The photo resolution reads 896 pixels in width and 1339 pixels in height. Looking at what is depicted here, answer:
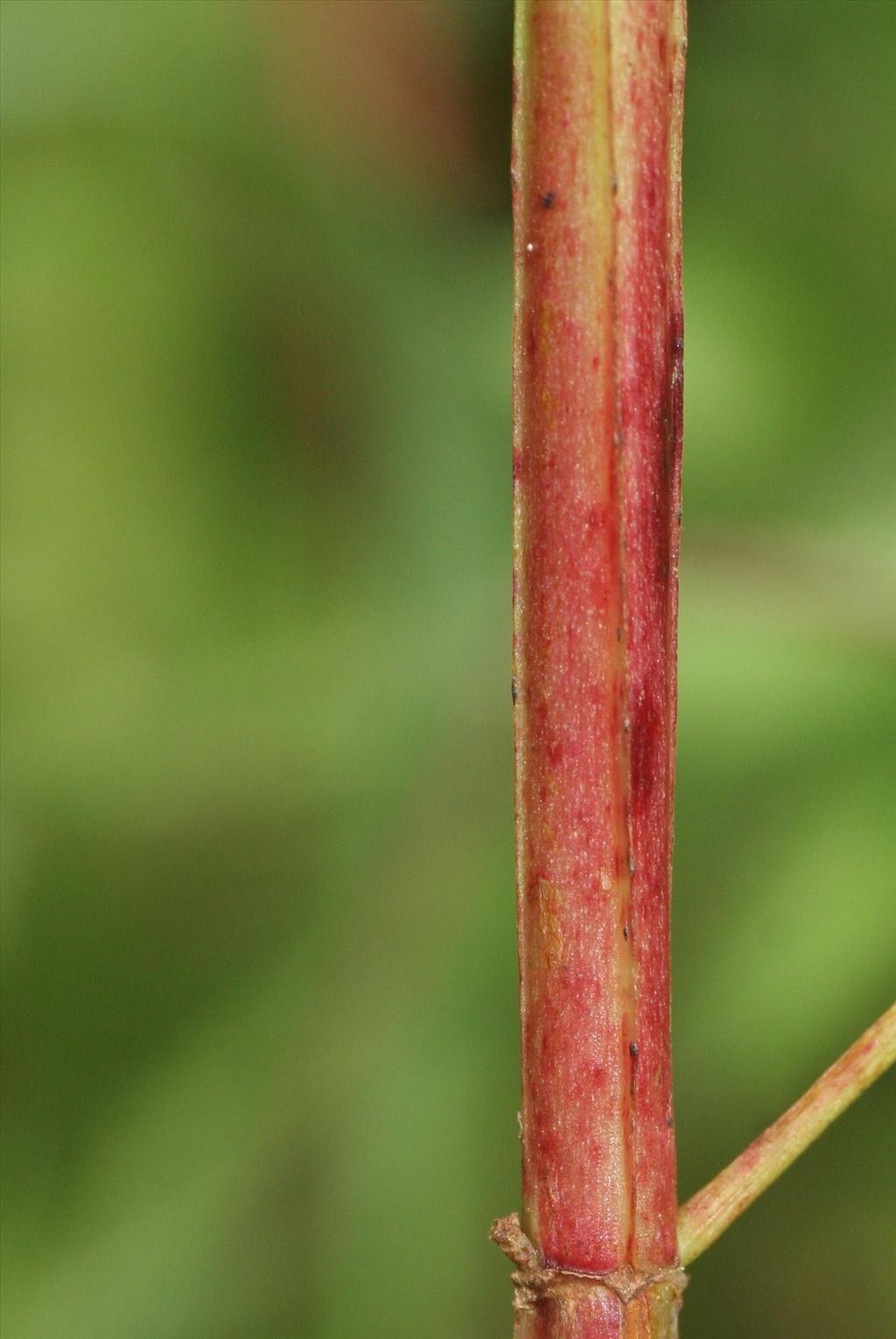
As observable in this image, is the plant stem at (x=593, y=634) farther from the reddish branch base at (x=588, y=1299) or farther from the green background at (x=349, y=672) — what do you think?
the green background at (x=349, y=672)

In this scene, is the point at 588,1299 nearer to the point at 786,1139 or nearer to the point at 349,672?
the point at 786,1139

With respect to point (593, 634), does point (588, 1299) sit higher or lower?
lower

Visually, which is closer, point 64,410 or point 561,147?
point 561,147

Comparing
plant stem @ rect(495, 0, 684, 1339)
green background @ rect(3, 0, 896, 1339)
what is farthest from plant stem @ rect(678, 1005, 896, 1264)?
green background @ rect(3, 0, 896, 1339)

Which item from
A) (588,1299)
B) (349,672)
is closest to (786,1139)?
(588,1299)

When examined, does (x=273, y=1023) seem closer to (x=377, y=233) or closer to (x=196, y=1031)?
(x=196, y=1031)

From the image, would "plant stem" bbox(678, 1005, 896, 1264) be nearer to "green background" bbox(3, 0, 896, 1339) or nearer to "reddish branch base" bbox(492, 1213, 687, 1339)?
"reddish branch base" bbox(492, 1213, 687, 1339)

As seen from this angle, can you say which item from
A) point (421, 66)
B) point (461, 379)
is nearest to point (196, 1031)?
point (461, 379)
